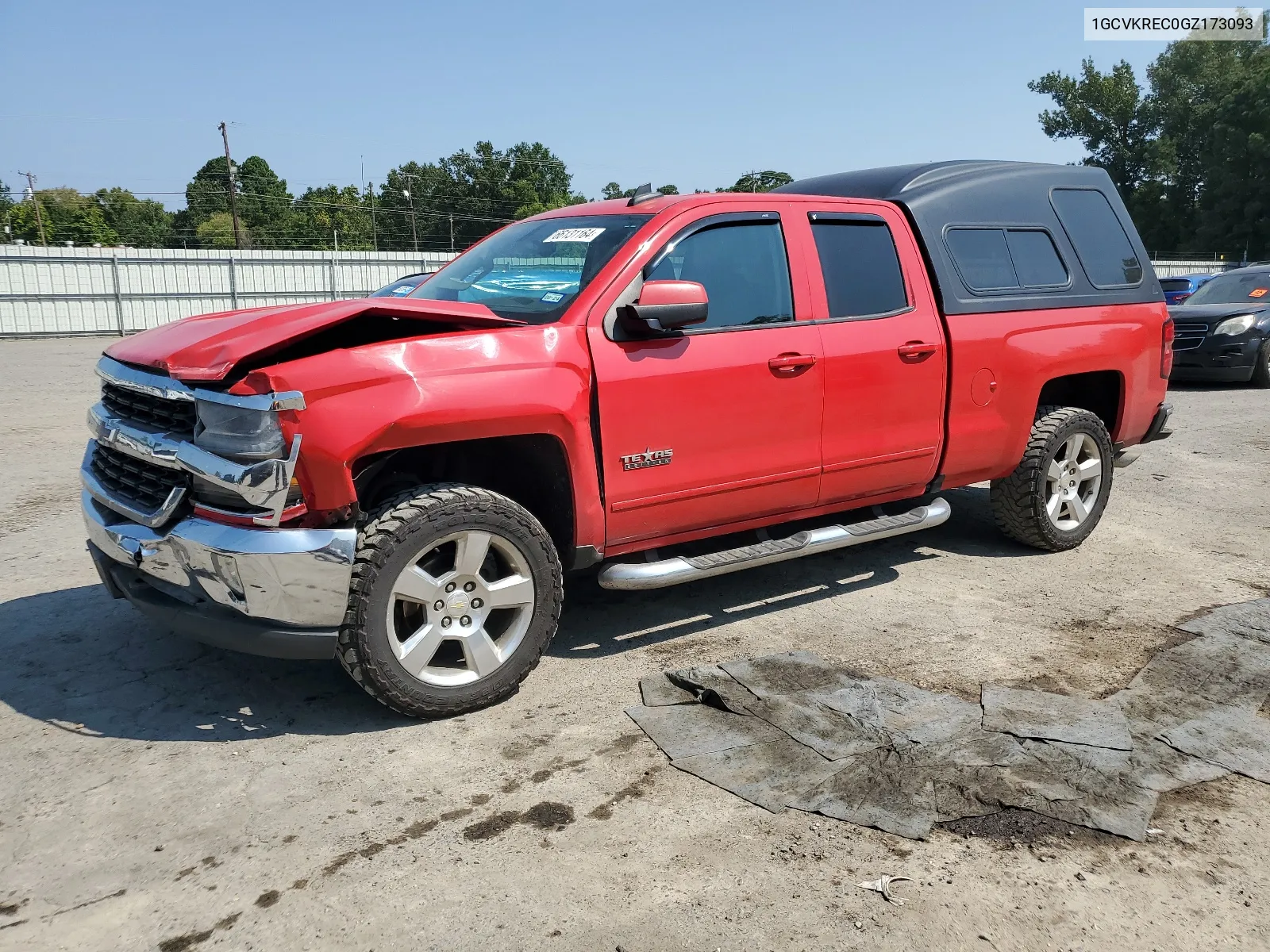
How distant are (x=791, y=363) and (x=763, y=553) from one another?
859 mm

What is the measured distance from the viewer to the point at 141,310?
2503 centimetres

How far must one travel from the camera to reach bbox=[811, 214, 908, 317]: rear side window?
15.6ft

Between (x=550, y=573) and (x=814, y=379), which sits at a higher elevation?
(x=814, y=379)

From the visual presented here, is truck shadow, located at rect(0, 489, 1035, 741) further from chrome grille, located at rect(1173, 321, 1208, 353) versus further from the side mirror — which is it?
chrome grille, located at rect(1173, 321, 1208, 353)

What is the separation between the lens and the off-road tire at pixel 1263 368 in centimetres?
1344

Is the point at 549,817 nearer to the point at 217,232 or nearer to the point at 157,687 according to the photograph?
the point at 157,687

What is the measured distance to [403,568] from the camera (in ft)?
11.5

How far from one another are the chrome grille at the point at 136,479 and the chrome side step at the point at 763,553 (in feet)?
5.43

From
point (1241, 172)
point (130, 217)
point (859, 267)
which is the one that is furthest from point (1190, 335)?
point (130, 217)

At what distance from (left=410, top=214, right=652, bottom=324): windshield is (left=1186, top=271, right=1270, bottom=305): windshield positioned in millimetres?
13011

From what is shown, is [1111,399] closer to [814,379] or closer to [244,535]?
[814,379]

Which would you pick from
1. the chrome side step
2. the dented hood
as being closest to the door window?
the dented hood

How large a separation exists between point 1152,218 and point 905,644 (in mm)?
70415

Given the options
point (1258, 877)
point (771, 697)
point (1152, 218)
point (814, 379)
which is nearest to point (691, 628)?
point (771, 697)
